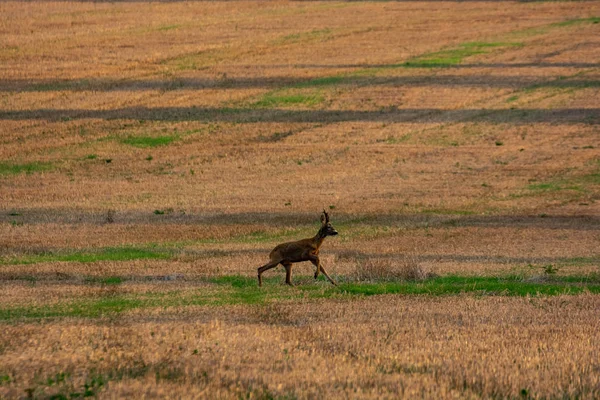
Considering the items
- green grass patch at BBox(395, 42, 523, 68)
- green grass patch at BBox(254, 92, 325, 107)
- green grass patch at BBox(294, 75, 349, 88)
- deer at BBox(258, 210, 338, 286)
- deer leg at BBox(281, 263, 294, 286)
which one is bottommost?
deer leg at BBox(281, 263, 294, 286)

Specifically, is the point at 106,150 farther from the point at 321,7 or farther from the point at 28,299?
the point at 321,7

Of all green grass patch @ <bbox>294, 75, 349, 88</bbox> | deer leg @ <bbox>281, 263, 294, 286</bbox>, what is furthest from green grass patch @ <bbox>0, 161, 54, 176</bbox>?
deer leg @ <bbox>281, 263, 294, 286</bbox>

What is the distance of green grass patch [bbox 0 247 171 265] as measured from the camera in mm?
24312

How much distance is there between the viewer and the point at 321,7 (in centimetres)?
7625

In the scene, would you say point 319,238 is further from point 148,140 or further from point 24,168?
point 148,140

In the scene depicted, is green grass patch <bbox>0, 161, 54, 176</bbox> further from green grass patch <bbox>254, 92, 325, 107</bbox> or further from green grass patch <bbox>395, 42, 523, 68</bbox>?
green grass patch <bbox>395, 42, 523, 68</bbox>

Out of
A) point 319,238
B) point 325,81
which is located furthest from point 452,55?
point 319,238

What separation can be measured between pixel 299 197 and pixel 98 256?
482 inches

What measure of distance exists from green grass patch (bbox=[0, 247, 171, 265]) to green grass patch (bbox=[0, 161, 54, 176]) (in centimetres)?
1556

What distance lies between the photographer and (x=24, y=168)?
41.7 m

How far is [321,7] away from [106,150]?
34.6 metres

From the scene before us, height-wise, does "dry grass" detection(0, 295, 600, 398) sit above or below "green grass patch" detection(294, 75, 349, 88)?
below

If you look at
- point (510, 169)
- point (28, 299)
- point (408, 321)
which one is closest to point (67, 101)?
point (510, 169)

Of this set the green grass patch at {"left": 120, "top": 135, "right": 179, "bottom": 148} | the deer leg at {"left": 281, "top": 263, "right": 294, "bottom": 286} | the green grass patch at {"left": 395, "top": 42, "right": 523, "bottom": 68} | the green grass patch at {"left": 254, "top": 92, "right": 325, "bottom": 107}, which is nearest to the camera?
the deer leg at {"left": 281, "top": 263, "right": 294, "bottom": 286}
